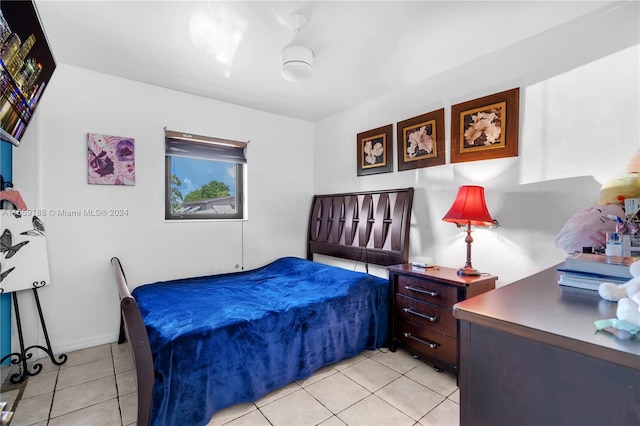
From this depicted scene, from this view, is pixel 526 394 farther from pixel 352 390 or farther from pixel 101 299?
pixel 101 299

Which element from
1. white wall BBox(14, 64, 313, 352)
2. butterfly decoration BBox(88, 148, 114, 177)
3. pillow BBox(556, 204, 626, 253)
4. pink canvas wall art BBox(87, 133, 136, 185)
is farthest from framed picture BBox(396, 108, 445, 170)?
butterfly decoration BBox(88, 148, 114, 177)

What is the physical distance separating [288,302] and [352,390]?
0.75 metres

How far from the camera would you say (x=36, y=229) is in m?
2.22

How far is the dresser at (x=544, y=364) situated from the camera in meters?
0.55

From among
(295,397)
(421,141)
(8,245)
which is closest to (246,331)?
(295,397)

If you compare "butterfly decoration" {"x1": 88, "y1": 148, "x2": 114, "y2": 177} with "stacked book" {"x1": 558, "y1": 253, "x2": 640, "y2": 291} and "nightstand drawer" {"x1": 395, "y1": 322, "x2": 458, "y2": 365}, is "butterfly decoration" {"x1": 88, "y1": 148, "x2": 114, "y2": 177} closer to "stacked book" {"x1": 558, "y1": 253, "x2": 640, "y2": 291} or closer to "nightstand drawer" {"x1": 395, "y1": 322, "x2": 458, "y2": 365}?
"nightstand drawer" {"x1": 395, "y1": 322, "x2": 458, "y2": 365}

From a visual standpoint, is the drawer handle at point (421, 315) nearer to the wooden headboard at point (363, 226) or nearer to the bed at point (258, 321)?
the bed at point (258, 321)

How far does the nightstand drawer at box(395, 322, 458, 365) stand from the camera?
2.11 meters

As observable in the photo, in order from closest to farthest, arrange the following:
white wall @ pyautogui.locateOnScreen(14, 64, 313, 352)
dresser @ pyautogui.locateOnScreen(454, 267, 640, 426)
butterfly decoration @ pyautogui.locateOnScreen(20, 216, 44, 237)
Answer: dresser @ pyautogui.locateOnScreen(454, 267, 640, 426), butterfly decoration @ pyautogui.locateOnScreen(20, 216, 44, 237), white wall @ pyautogui.locateOnScreen(14, 64, 313, 352)

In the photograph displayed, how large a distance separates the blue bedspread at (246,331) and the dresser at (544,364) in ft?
4.64

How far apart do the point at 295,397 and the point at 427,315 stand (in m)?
1.14

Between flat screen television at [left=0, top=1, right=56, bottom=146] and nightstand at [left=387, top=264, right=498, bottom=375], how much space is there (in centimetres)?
262

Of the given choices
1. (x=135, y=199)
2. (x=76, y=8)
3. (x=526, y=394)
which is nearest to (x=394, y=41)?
(x=76, y=8)

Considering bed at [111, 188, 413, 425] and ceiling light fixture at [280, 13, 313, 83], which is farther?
ceiling light fixture at [280, 13, 313, 83]
